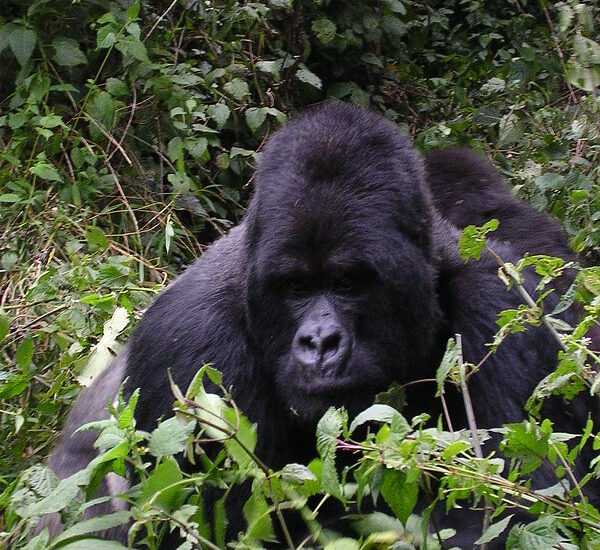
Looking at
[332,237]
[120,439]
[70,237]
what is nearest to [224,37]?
[70,237]

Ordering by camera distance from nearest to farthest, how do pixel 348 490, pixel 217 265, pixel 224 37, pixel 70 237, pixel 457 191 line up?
pixel 348 490, pixel 217 265, pixel 457 191, pixel 70 237, pixel 224 37

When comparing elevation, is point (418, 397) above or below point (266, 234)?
below

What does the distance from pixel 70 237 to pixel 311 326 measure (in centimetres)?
226

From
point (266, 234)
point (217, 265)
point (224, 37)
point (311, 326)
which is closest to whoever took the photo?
point (311, 326)

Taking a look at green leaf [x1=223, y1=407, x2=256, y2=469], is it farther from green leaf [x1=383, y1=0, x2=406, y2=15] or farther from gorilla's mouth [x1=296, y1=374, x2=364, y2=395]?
green leaf [x1=383, y1=0, x2=406, y2=15]

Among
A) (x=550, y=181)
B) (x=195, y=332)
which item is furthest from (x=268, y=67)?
(x=195, y=332)

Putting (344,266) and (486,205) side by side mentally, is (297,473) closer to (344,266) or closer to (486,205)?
(344,266)

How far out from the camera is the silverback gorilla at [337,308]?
3.13 m

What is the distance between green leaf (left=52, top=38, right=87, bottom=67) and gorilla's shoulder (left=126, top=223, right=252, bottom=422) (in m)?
2.04

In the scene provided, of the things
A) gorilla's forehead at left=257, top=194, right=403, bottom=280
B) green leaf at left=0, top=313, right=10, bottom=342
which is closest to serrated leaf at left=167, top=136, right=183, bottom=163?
green leaf at left=0, top=313, right=10, bottom=342

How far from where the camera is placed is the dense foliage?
14.2ft

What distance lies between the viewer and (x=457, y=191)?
4.39 m

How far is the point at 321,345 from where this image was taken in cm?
298

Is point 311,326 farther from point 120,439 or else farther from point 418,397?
point 120,439
